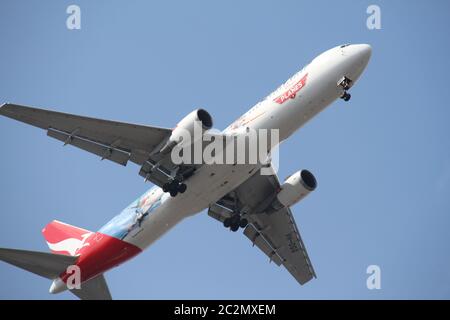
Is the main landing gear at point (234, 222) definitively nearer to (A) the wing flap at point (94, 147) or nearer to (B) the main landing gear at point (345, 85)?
(A) the wing flap at point (94, 147)

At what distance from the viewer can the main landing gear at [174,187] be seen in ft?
132

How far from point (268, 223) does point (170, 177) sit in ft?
30.4

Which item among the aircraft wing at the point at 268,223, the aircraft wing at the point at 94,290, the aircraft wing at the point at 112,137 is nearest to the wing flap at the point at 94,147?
the aircraft wing at the point at 112,137

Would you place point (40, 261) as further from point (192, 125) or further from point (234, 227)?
point (192, 125)

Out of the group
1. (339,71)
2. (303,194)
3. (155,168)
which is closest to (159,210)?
(155,168)

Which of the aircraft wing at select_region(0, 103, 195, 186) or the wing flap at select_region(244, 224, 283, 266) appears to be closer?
the aircraft wing at select_region(0, 103, 195, 186)

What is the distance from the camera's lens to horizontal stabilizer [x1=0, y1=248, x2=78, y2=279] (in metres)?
40.3

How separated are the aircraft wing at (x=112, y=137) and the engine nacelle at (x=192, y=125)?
0.77 m

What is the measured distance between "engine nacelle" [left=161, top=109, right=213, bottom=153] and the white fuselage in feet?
5.67

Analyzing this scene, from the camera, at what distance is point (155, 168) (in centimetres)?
4084

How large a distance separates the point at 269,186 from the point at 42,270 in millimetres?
13475

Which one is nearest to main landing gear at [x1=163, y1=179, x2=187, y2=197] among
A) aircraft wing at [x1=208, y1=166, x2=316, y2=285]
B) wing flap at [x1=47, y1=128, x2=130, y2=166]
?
wing flap at [x1=47, y1=128, x2=130, y2=166]

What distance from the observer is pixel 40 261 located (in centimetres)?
4197

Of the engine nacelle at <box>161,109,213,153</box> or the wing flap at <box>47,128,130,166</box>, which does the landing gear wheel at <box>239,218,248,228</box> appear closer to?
the wing flap at <box>47,128,130,166</box>
